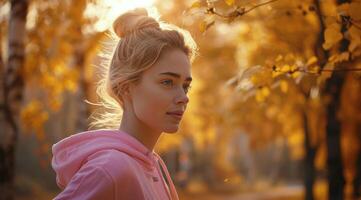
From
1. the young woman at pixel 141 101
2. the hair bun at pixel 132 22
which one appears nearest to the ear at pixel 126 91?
the young woman at pixel 141 101

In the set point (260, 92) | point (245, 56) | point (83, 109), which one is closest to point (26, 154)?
point (245, 56)

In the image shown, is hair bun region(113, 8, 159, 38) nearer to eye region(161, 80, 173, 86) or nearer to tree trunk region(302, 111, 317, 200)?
eye region(161, 80, 173, 86)

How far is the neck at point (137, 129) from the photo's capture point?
2.22m

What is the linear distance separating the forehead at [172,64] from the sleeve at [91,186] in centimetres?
50

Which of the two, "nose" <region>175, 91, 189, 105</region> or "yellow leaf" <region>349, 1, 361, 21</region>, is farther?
"yellow leaf" <region>349, 1, 361, 21</region>

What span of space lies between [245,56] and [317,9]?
35.7 ft

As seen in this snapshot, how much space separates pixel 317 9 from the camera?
4160mm

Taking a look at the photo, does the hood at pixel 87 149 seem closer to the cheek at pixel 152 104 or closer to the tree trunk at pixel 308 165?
the cheek at pixel 152 104

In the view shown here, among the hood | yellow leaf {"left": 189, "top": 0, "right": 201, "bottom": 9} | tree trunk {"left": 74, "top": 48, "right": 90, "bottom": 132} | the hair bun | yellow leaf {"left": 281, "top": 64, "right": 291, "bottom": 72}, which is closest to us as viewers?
the hood

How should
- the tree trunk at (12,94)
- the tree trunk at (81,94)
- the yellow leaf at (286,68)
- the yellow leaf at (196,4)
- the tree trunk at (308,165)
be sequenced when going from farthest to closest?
the tree trunk at (308,165) < the tree trunk at (81,94) < the tree trunk at (12,94) < the yellow leaf at (286,68) < the yellow leaf at (196,4)

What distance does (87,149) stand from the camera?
1996 mm

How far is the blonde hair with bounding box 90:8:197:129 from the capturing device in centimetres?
217

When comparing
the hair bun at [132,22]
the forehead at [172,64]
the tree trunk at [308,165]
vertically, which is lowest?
the tree trunk at [308,165]

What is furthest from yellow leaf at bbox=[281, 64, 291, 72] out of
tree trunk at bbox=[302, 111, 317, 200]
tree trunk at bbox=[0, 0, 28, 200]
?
tree trunk at bbox=[302, 111, 317, 200]
